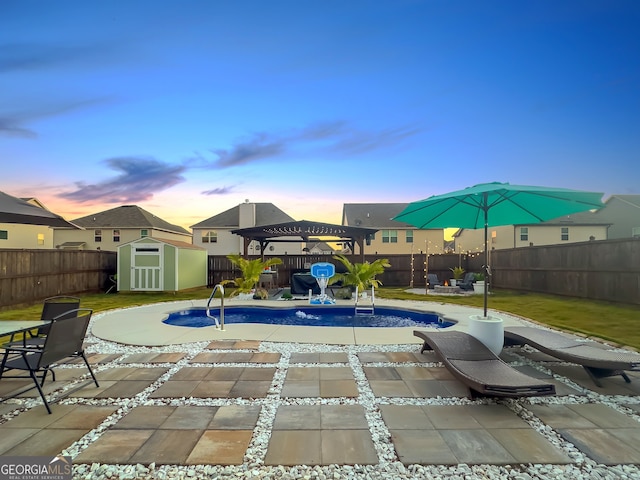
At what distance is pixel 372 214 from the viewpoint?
2861 centimetres

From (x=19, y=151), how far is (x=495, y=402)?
14020 mm

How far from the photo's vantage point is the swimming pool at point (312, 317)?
367 inches

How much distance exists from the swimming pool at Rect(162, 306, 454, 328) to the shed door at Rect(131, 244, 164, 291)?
497cm

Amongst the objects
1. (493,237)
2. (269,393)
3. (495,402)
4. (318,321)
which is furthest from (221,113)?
(493,237)

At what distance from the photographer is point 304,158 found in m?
14.9

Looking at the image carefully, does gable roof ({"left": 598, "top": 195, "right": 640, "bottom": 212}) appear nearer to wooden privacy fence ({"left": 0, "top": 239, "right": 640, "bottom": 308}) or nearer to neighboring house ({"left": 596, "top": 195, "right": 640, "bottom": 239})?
neighboring house ({"left": 596, "top": 195, "right": 640, "bottom": 239})

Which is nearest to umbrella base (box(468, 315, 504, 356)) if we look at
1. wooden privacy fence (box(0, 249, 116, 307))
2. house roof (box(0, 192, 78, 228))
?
house roof (box(0, 192, 78, 228))

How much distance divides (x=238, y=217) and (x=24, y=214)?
24.0 m

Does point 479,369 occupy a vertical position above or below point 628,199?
below

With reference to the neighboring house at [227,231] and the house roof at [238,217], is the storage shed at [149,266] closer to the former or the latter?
the neighboring house at [227,231]

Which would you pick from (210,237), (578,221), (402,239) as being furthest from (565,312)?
(210,237)

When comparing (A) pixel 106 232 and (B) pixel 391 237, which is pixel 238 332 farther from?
(A) pixel 106 232

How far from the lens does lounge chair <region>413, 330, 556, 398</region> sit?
327 centimetres

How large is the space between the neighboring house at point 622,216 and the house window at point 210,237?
27926 millimetres
